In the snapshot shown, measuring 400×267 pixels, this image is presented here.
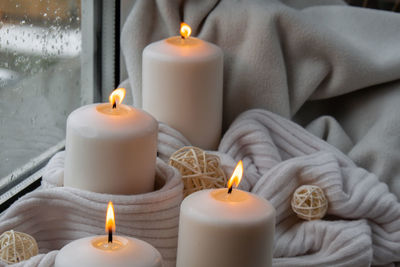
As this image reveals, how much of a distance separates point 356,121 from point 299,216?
293 mm

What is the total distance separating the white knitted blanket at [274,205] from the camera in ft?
2.42

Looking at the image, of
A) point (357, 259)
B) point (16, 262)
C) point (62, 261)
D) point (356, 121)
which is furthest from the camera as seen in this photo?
point (356, 121)

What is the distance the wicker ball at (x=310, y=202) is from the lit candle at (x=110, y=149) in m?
0.20

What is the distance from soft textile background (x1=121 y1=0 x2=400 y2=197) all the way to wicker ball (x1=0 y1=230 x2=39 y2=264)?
1.38 feet

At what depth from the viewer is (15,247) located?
683 millimetres

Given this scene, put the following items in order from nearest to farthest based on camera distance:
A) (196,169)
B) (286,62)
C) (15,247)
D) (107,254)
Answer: (107,254) < (15,247) < (196,169) < (286,62)

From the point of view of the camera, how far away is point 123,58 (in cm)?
118

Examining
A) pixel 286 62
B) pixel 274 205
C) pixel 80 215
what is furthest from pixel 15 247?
pixel 286 62

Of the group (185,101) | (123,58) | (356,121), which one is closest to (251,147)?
(185,101)

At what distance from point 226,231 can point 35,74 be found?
456mm

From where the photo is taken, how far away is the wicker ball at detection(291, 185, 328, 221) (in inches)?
33.3

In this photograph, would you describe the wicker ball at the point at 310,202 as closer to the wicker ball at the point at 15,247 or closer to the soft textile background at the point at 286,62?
the soft textile background at the point at 286,62

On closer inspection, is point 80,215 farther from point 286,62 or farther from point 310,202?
point 286,62

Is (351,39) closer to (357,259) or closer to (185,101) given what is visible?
(185,101)
